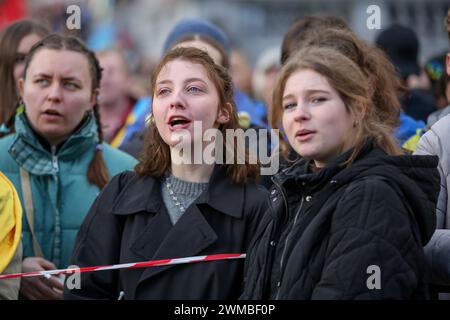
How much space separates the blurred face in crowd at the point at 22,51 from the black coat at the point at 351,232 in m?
2.87

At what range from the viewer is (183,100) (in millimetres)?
4766

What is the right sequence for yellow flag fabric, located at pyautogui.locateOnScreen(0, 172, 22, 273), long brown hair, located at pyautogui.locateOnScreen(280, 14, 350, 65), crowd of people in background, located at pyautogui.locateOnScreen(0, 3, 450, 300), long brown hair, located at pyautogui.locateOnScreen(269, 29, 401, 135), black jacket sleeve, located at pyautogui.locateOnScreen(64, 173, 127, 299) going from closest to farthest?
crowd of people in background, located at pyautogui.locateOnScreen(0, 3, 450, 300)
black jacket sleeve, located at pyautogui.locateOnScreen(64, 173, 127, 299)
yellow flag fabric, located at pyautogui.locateOnScreen(0, 172, 22, 273)
long brown hair, located at pyautogui.locateOnScreen(269, 29, 401, 135)
long brown hair, located at pyautogui.locateOnScreen(280, 14, 350, 65)

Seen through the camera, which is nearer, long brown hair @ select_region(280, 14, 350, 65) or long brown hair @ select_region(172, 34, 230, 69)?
long brown hair @ select_region(280, 14, 350, 65)

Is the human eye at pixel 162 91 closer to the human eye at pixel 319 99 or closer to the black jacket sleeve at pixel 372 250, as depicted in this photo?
the human eye at pixel 319 99

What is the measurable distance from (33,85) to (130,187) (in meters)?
1.30

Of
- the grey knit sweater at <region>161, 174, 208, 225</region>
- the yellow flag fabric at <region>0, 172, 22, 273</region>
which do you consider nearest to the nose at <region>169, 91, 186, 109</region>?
the grey knit sweater at <region>161, 174, 208, 225</region>

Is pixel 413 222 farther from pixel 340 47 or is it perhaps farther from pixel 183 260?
pixel 340 47

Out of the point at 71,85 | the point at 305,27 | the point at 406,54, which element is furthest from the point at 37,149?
the point at 406,54

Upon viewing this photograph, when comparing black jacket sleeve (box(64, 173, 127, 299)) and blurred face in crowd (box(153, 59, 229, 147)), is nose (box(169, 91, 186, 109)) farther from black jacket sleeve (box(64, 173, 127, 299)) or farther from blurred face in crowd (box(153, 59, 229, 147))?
black jacket sleeve (box(64, 173, 127, 299))

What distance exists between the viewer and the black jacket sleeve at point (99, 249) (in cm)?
471

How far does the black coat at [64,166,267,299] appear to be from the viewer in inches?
180

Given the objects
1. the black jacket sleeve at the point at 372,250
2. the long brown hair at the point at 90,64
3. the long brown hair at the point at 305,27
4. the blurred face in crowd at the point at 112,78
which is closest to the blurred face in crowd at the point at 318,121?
the black jacket sleeve at the point at 372,250

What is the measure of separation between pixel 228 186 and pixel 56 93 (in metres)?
1.49
